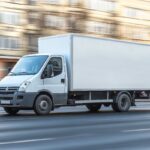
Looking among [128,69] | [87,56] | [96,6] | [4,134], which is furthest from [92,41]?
[96,6]

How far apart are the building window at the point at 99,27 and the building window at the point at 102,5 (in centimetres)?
177

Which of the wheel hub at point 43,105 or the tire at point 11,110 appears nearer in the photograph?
the wheel hub at point 43,105

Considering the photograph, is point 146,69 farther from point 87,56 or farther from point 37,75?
point 37,75

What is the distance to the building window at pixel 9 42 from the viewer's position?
59.1 metres

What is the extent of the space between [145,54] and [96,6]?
139 ft

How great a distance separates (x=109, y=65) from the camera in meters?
24.4

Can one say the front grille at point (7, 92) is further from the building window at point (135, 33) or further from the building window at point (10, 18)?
the building window at point (135, 33)

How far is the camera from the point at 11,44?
5994 centimetres

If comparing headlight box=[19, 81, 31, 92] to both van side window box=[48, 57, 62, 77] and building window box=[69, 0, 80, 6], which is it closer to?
van side window box=[48, 57, 62, 77]

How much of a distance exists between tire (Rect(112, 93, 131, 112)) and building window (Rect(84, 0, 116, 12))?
141 feet

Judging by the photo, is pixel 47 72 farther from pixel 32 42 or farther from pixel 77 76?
pixel 32 42

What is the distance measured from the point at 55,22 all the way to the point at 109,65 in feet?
128

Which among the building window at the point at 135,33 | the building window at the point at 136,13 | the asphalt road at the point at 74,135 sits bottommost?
the asphalt road at the point at 74,135

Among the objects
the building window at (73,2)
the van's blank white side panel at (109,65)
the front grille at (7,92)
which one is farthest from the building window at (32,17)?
the front grille at (7,92)
